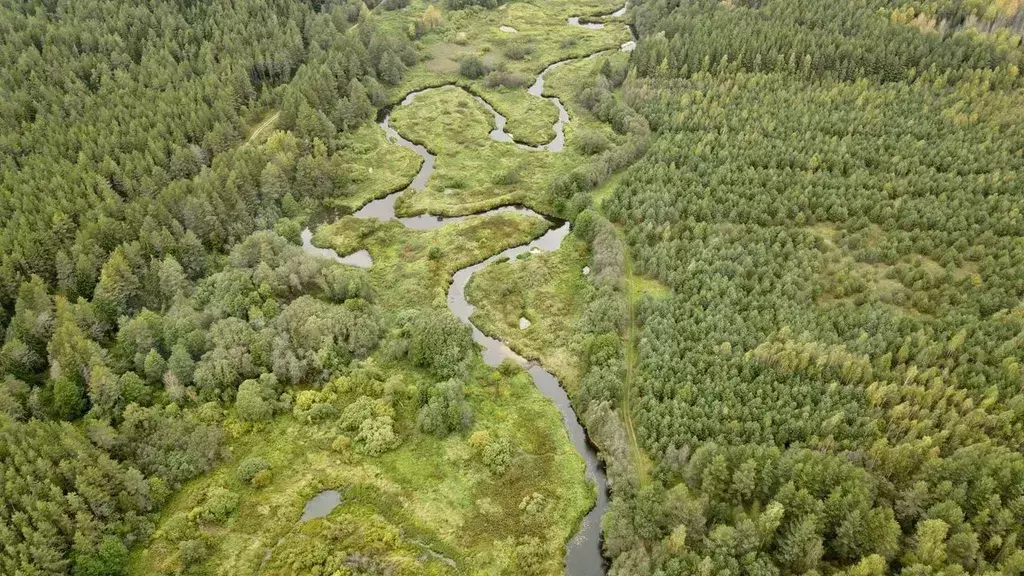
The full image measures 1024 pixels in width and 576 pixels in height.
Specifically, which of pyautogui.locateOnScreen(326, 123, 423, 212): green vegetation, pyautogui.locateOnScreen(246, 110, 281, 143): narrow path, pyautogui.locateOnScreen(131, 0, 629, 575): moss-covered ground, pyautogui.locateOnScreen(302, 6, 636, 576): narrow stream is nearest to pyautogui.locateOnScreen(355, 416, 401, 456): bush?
pyautogui.locateOnScreen(131, 0, 629, 575): moss-covered ground

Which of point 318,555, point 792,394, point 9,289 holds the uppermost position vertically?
point 9,289

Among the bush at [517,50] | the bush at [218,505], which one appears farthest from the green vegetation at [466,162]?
the bush at [218,505]

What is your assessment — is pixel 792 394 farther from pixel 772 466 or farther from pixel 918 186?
pixel 918 186

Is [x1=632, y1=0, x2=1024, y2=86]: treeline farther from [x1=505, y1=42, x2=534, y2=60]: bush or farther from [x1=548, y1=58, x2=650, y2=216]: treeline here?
[x1=505, y1=42, x2=534, y2=60]: bush

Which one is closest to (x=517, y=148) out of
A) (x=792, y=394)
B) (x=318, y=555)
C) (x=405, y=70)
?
(x=405, y=70)

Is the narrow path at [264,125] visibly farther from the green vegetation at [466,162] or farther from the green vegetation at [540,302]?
the green vegetation at [540,302]

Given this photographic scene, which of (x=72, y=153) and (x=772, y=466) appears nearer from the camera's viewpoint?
(x=772, y=466)

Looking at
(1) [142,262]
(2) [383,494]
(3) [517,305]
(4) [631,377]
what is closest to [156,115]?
(1) [142,262]
